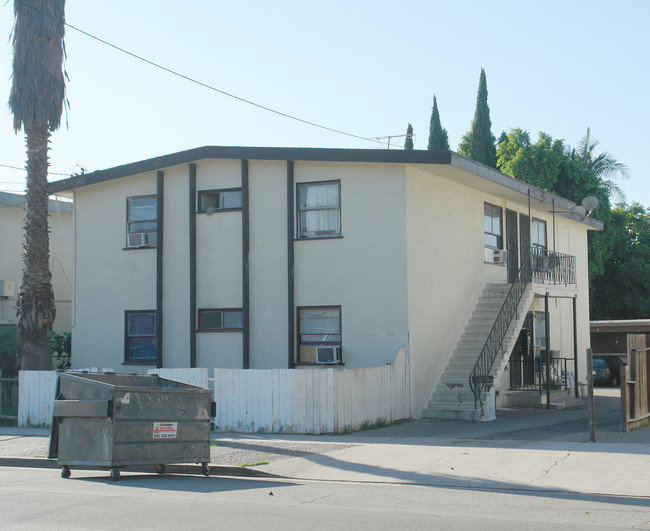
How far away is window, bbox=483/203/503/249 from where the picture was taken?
78.0 ft

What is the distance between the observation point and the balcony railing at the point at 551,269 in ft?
77.8

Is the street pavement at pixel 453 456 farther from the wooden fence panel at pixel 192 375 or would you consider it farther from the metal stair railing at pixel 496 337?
the wooden fence panel at pixel 192 375

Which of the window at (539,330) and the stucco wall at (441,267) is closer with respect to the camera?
the stucco wall at (441,267)

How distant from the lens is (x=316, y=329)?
20156 millimetres

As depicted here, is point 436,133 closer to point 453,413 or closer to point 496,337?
point 496,337

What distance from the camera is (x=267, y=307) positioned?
67.6ft

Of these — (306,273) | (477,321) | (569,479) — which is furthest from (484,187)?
(569,479)

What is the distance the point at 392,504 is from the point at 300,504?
1.05 m

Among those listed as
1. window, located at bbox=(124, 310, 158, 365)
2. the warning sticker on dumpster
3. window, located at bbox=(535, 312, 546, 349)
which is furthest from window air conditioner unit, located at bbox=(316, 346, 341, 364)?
window, located at bbox=(535, 312, 546, 349)

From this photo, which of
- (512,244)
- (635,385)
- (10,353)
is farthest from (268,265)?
(635,385)

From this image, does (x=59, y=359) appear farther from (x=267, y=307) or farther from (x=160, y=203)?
(x=267, y=307)

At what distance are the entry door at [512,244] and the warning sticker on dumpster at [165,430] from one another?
48.2ft

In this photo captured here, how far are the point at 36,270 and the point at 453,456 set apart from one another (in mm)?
12023

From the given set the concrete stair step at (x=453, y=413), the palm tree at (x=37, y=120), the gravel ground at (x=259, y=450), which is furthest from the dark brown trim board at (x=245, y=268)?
the gravel ground at (x=259, y=450)
